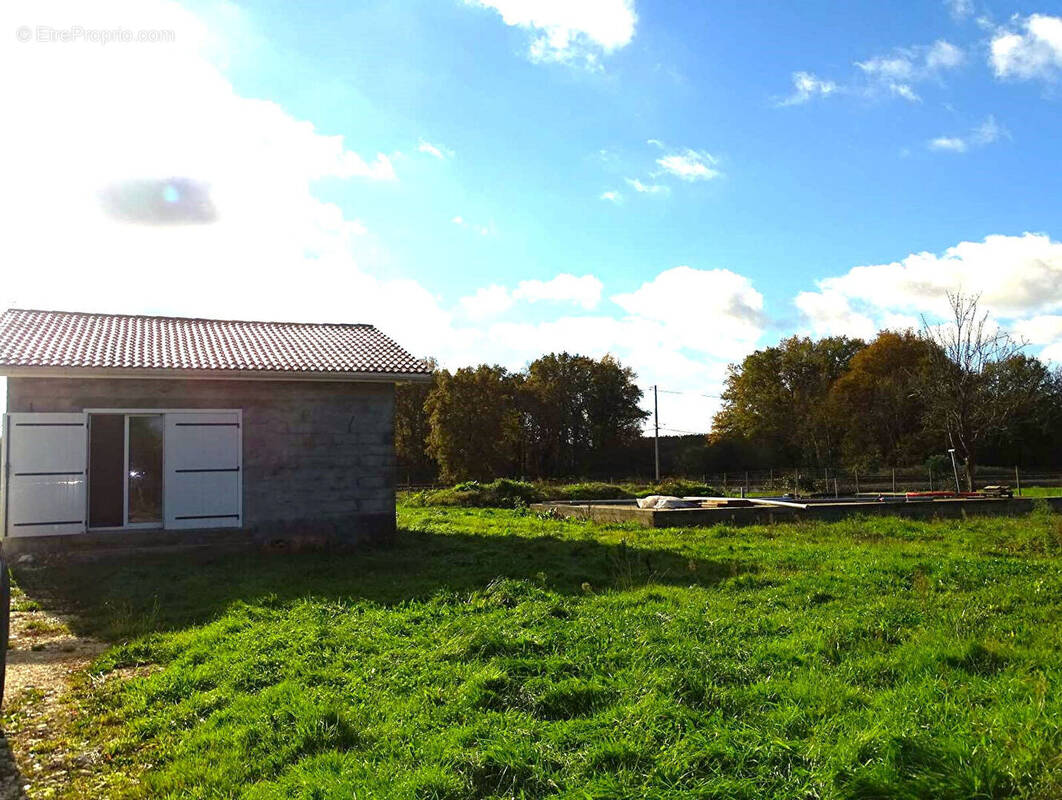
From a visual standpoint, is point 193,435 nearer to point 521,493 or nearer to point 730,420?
point 521,493

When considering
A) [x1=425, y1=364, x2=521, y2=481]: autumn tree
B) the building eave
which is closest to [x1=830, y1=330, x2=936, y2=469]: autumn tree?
[x1=425, y1=364, x2=521, y2=481]: autumn tree

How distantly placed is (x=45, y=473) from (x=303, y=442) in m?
3.58

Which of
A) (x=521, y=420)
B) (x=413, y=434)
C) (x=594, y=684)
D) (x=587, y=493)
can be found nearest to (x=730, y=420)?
(x=521, y=420)

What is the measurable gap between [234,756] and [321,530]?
343 inches

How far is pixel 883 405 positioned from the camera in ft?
139

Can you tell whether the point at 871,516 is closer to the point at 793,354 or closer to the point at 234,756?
the point at 234,756

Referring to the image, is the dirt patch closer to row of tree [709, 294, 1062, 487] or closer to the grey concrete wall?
the grey concrete wall

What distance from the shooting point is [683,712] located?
12.2ft

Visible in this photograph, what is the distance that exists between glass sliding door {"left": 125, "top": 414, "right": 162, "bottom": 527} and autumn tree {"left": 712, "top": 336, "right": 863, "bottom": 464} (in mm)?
37803

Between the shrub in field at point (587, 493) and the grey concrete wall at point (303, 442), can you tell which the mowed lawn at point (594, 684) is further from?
the shrub in field at point (587, 493)

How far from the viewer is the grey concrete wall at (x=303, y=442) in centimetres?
1177

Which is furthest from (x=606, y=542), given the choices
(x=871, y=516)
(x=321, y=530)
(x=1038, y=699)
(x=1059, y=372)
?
(x=1059, y=372)

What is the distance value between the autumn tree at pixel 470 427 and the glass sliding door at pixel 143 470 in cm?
2602

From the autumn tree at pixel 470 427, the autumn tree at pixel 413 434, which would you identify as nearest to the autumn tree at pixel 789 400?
the autumn tree at pixel 470 427
